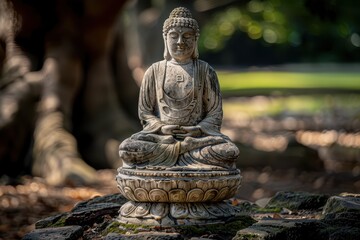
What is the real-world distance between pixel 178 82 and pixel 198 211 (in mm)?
1239

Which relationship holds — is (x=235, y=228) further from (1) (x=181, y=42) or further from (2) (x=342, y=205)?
(1) (x=181, y=42)

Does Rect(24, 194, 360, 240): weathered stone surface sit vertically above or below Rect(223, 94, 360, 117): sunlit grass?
above

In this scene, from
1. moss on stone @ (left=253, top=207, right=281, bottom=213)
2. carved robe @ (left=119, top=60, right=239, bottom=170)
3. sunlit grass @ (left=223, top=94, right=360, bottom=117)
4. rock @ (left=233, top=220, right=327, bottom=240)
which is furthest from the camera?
sunlit grass @ (left=223, top=94, right=360, bottom=117)

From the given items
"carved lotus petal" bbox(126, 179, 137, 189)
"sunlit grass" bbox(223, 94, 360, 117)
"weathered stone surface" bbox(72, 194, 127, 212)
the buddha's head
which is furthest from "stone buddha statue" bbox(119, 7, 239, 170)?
"sunlit grass" bbox(223, 94, 360, 117)

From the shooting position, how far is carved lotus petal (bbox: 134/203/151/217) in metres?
7.14

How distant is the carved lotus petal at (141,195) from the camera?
23.1 ft

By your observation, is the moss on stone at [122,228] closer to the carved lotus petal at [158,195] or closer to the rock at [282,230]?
the carved lotus petal at [158,195]

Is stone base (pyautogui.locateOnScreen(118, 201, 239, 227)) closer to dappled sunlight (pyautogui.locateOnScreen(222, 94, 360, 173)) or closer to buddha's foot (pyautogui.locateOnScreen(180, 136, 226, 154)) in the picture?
buddha's foot (pyautogui.locateOnScreen(180, 136, 226, 154))

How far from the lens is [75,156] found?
13.1m

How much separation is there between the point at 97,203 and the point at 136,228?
1464mm

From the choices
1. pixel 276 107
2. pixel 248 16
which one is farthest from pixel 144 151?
pixel 276 107

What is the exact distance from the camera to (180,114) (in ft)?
24.3

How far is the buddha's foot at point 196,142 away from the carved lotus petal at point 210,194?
1.47 feet

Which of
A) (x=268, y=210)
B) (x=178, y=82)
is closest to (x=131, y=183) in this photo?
(x=178, y=82)
